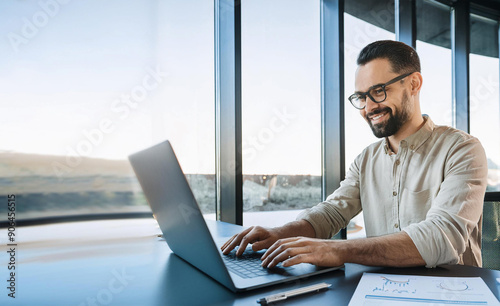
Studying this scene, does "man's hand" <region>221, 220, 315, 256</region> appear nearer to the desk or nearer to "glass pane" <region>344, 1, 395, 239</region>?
the desk

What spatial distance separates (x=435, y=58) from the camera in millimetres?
3723

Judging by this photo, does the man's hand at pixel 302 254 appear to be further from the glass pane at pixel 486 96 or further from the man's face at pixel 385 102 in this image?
the glass pane at pixel 486 96

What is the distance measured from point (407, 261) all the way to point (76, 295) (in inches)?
30.5

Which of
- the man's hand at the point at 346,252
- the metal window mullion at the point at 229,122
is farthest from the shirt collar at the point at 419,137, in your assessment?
the metal window mullion at the point at 229,122

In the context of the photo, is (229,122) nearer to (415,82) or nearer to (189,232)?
(415,82)

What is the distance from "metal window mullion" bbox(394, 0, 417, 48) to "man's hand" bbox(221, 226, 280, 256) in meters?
3.00

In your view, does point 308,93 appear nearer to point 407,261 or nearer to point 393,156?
point 393,156

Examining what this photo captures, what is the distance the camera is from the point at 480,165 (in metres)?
1.16

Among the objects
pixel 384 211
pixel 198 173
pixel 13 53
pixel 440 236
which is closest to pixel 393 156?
pixel 384 211

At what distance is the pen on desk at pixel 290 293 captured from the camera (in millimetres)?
651

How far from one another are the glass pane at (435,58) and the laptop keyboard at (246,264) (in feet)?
10.2

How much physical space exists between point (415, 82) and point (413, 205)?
19.9 inches

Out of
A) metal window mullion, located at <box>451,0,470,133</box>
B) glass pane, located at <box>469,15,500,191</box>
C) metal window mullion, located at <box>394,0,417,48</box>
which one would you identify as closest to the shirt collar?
metal window mullion, located at <box>394,0,417,48</box>

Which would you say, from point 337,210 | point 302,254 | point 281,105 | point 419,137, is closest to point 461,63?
point 281,105
